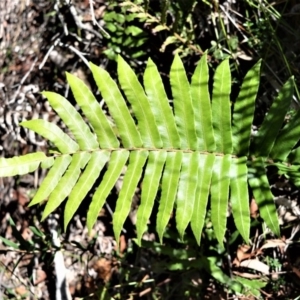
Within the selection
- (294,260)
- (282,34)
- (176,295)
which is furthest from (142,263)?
(282,34)

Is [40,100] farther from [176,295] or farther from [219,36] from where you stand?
[176,295]

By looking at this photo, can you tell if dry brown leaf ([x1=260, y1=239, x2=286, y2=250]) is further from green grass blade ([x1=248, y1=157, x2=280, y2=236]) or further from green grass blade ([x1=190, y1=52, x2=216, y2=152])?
green grass blade ([x1=190, y1=52, x2=216, y2=152])

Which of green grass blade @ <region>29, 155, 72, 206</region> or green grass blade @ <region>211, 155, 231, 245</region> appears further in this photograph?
green grass blade @ <region>29, 155, 72, 206</region>

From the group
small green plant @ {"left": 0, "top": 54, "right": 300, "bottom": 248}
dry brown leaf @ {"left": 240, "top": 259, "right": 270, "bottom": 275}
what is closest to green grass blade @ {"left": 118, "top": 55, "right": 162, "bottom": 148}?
small green plant @ {"left": 0, "top": 54, "right": 300, "bottom": 248}

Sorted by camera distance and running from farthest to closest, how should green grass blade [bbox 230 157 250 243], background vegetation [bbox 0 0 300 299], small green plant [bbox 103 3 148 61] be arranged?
small green plant [bbox 103 3 148 61] → background vegetation [bbox 0 0 300 299] → green grass blade [bbox 230 157 250 243]

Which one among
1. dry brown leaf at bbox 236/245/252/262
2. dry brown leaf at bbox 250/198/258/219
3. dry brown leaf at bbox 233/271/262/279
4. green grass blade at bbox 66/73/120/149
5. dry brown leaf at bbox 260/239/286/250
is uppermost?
green grass blade at bbox 66/73/120/149
